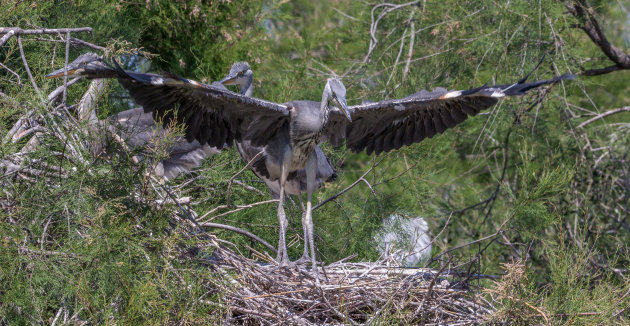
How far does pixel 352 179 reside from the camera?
283 inches

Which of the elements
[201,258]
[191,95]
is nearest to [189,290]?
[201,258]

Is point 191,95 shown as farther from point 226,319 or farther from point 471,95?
point 471,95

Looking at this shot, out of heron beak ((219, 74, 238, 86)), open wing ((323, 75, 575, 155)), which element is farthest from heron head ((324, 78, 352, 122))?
heron beak ((219, 74, 238, 86))

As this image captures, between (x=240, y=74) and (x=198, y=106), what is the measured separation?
1.46 m

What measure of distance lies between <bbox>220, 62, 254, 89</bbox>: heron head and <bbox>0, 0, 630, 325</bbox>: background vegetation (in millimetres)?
231

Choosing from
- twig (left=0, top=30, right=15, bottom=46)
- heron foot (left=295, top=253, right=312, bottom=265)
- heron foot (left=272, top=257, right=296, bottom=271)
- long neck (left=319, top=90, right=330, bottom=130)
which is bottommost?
heron foot (left=295, top=253, right=312, bottom=265)

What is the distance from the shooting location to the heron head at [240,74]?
18.0 ft

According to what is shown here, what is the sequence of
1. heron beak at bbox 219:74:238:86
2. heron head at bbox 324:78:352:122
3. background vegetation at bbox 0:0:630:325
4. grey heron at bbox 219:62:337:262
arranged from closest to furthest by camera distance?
1. background vegetation at bbox 0:0:630:325
2. heron head at bbox 324:78:352:122
3. grey heron at bbox 219:62:337:262
4. heron beak at bbox 219:74:238:86

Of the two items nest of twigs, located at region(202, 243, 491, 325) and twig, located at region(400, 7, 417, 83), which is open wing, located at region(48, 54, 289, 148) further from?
twig, located at region(400, 7, 417, 83)

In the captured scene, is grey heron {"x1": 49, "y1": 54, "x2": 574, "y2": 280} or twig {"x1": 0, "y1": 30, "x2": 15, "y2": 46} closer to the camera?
twig {"x1": 0, "y1": 30, "x2": 15, "y2": 46}

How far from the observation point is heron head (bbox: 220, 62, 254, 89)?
5.48 metres

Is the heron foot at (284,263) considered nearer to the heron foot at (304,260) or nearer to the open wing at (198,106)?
the heron foot at (304,260)

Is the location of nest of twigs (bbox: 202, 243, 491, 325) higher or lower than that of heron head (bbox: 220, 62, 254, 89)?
lower

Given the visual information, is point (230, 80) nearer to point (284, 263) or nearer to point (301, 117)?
point (301, 117)
